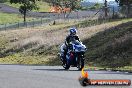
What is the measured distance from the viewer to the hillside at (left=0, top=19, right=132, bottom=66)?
31053 mm

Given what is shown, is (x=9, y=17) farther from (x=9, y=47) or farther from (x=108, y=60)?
(x=108, y=60)

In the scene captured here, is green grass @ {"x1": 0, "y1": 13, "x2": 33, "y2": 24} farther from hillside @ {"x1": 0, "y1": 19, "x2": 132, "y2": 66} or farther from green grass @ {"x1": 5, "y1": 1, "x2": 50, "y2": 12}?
hillside @ {"x1": 0, "y1": 19, "x2": 132, "y2": 66}

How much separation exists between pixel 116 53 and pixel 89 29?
1258cm

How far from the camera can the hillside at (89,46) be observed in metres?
31.1

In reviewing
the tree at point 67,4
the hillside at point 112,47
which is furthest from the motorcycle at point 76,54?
the tree at point 67,4

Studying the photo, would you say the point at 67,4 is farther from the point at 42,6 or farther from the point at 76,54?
the point at 76,54

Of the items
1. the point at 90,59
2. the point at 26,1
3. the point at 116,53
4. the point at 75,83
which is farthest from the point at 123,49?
the point at 26,1

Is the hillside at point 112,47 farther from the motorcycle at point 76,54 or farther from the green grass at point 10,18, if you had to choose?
the green grass at point 10,18

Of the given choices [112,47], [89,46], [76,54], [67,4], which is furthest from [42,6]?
[76,54]

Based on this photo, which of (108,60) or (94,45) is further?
(94,45)

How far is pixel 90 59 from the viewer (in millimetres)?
32250

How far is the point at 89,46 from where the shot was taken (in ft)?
122

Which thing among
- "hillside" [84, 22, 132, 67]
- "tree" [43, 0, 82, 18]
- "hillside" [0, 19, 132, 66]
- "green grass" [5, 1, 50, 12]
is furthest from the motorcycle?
"green grass" [5, 1, 50, 12]

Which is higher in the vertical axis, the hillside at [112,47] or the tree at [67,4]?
the hillside at [112,47]
